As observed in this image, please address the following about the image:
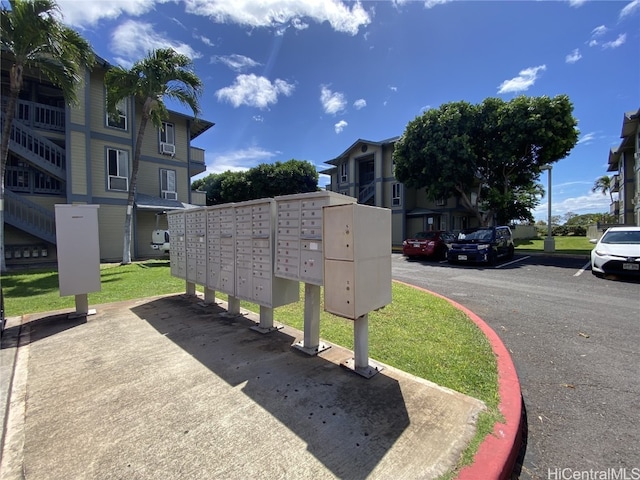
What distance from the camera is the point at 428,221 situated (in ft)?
83.1

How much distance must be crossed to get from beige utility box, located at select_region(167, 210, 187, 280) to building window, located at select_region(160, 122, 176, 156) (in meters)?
14.5

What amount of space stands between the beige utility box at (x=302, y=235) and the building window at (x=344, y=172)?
87.7 feet

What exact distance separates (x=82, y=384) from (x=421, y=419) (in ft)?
10.6

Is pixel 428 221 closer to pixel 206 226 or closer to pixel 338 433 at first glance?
pixel 206 226

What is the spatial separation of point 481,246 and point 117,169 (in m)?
18.3

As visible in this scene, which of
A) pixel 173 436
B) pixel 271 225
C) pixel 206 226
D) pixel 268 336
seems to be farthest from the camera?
pixel 206 226

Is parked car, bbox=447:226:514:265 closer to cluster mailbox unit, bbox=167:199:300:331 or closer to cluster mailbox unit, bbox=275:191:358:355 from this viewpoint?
cluster mailbox unit, bbox=167:199:300:331

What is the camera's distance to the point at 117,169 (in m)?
16.3

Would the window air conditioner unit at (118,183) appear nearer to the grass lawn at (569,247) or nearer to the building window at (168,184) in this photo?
the building window at (168,184)

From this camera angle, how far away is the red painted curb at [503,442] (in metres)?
1.96

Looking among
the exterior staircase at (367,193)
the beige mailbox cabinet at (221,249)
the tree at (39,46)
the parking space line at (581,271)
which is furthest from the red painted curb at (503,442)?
the exterior staircase at (367,193)

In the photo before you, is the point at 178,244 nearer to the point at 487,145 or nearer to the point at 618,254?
the point at 618,254

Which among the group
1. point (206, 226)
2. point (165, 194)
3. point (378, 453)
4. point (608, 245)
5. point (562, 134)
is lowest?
point (378, 453)

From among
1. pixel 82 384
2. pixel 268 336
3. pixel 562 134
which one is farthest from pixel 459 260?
pixel 82 384
